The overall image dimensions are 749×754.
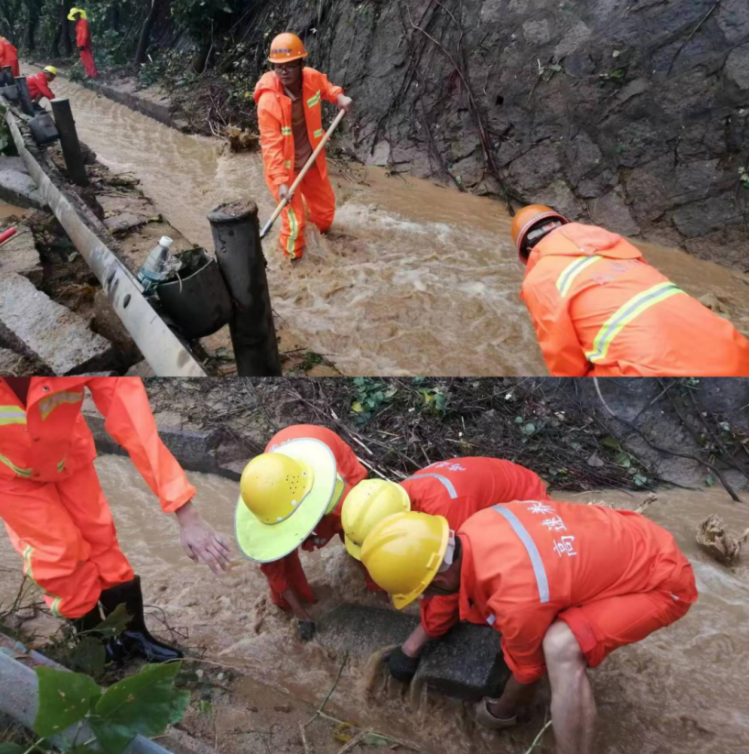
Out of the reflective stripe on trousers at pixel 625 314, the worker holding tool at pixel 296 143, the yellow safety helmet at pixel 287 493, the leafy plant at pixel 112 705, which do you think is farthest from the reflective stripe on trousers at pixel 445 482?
the worker holding tool at pixel 296 143

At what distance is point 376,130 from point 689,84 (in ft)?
5.46

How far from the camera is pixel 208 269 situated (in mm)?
1247

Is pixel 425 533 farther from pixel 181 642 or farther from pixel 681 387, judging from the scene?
pixel 181 642

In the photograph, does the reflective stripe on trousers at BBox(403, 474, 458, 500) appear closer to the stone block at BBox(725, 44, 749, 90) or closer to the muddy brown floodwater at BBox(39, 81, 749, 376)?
the muddy brown floodwater at BBox(39, 81, 749, 376)

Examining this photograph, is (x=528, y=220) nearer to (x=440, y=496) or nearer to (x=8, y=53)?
(x=440, y=496)

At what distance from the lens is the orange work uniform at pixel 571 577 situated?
155cm

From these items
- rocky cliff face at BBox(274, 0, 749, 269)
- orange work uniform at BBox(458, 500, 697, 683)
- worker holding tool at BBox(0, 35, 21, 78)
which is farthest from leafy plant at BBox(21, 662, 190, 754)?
rocky cliff face at BBox(274, 0, 749, 269)

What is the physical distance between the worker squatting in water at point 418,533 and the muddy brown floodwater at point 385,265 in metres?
0.33

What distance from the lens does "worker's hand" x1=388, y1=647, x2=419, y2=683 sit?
1794 millimetres

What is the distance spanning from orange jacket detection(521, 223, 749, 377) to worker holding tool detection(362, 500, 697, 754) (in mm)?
454

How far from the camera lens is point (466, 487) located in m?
1.67

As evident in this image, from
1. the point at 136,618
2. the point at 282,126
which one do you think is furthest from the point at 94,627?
the point at 282,126

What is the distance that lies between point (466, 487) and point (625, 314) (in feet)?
2.07

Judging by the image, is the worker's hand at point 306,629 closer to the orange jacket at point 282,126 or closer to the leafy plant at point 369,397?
the leafy plant at point 369,397
